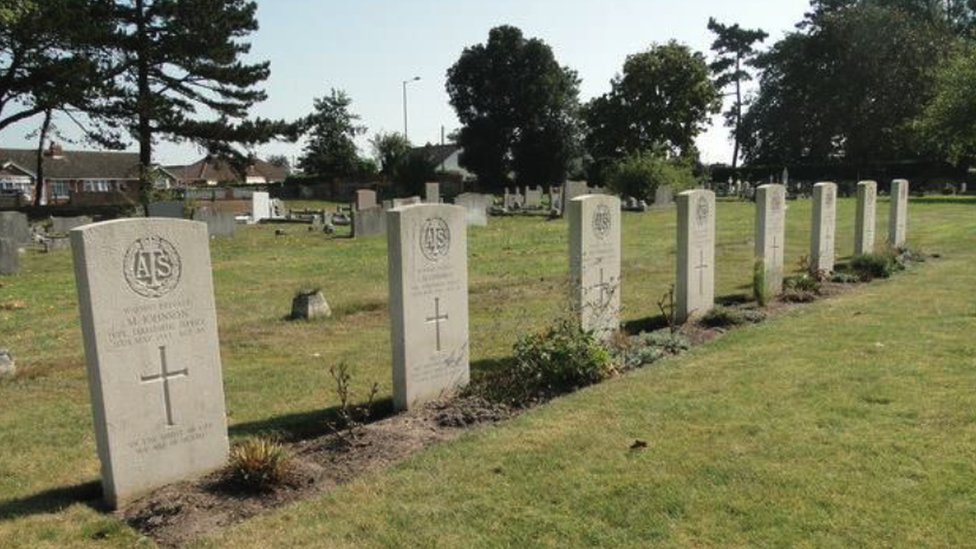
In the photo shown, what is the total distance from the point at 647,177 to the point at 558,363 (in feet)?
100

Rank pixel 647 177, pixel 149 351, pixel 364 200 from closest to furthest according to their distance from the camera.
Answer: pixel 149 351 < pixel 364 200 < pixel 647 177

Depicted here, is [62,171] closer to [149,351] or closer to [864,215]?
[864,215]

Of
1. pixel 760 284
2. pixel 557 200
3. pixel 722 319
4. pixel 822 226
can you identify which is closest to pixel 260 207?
pixel 557 200

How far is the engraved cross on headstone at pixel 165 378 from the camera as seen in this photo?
4.94 m

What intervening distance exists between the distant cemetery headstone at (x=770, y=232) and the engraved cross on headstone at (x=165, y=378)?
28.2 feet

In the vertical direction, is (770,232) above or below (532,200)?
above

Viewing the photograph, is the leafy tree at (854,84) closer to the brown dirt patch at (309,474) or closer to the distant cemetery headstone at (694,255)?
the distant cemetery headstone at (694,255)

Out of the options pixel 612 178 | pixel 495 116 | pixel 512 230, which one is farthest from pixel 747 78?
pixel 512 230

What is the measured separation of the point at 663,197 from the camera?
34.4m

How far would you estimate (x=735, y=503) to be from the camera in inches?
169

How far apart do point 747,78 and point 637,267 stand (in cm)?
6529

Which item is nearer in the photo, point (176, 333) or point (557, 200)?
point (176, 333)

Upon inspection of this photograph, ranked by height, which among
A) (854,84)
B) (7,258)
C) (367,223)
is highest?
(854,84)

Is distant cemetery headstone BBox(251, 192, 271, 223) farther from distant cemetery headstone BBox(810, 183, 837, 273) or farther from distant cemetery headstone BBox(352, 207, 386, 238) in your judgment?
distant cemetery headstone BBox(810, 183, 837, 273)
